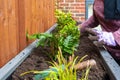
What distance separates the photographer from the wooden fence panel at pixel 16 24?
2402 mm

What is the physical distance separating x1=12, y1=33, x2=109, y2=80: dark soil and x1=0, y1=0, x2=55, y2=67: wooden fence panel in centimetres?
14

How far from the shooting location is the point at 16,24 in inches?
108

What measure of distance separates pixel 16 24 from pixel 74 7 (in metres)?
4.27

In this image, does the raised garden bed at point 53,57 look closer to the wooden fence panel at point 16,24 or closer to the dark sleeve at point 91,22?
the wooden fence panel at point 16,24

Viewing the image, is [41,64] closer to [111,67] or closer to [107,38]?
[111,67]

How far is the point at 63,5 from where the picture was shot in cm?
689

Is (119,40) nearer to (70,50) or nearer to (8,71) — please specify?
(70,50)

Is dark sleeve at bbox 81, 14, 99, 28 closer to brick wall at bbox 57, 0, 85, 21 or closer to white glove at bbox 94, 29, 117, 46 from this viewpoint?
white glove at bbox 94, 29, 117, 46

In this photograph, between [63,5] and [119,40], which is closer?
[119,40]

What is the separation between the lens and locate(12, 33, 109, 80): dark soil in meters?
2.21

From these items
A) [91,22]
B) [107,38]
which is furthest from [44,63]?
[91,22]

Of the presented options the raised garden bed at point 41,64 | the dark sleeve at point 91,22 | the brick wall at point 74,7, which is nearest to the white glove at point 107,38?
the raised garden bed at point 41,64

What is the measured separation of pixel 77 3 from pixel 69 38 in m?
4.11

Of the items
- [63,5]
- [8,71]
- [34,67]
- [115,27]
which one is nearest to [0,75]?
[8,71]
